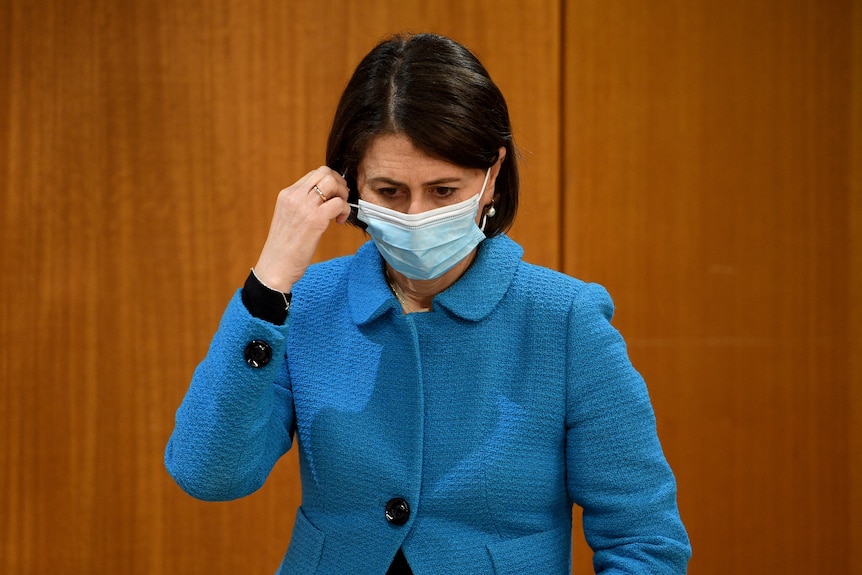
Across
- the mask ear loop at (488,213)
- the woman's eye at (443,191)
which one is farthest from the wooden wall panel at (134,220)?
the woman's eye at (443,191)

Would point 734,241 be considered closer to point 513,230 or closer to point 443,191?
point 513,230

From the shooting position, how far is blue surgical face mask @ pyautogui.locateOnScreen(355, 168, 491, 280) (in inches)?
53.4

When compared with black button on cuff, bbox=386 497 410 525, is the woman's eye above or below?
above

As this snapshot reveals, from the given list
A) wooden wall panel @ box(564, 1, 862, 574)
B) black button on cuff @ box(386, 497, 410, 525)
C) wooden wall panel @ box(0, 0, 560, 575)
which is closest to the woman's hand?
black button on cuff @ box(386, 497, 410, 525)

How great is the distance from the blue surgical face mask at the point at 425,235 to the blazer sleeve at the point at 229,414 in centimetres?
18

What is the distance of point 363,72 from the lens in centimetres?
140

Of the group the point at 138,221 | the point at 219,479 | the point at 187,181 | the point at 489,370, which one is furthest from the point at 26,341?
the point at 489,370

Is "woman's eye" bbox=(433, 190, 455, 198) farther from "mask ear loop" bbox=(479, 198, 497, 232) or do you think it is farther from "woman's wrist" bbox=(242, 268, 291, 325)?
"woman's wrist" bbox=(242, 268, 291, 325)

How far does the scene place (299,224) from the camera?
1373 millimetres

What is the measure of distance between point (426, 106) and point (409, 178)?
0.10 m

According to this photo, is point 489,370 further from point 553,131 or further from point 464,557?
point 553,131

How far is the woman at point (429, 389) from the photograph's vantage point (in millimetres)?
1314

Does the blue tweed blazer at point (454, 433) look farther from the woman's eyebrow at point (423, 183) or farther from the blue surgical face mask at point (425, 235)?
the woman's eyebrow at point (423, 183)

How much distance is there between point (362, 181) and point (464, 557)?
52cm
